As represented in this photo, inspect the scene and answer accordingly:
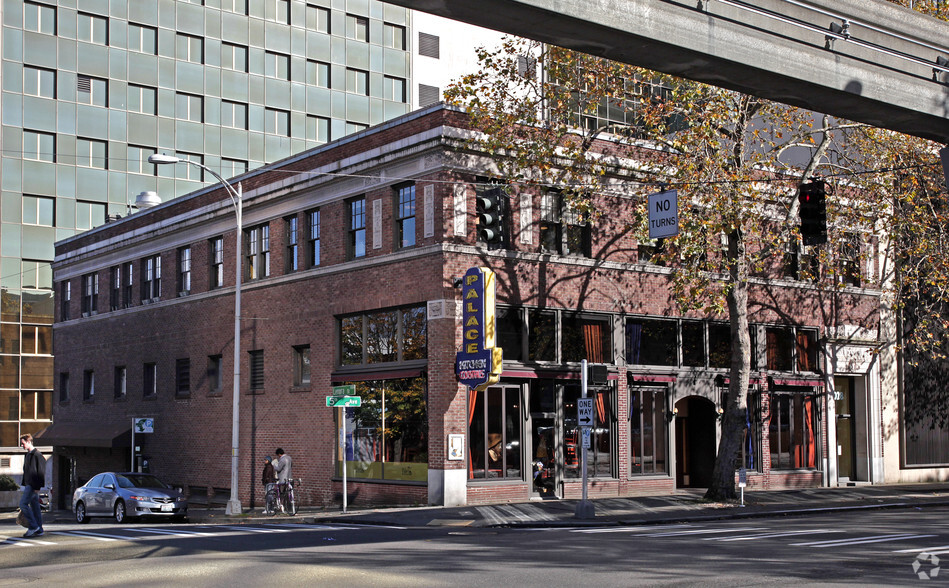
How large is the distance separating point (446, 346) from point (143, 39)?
42.0 meters

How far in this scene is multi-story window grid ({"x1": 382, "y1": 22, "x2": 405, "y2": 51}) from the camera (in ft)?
225

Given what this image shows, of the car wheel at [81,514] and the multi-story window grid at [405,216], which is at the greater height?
the multi-story window grid at [405,216]

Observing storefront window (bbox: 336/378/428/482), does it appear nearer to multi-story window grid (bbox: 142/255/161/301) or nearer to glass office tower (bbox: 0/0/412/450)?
multi-story window grid (bbox: 142/255/161/301)

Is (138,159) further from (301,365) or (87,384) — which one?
(301,365)

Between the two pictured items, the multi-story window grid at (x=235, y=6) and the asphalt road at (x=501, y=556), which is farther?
the multi-story window grid at (x=235, y=6)

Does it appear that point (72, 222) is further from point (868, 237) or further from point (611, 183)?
point (868, 237)

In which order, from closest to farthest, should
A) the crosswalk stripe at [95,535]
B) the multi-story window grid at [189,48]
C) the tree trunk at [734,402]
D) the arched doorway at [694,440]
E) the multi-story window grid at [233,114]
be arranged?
the crosswalk stripe at [95,535]
the tree trunk at [734,402]
the arched doorway at [694,440]
the multi-story window grid at [189,48]
the multi-story window grid at [233,114]

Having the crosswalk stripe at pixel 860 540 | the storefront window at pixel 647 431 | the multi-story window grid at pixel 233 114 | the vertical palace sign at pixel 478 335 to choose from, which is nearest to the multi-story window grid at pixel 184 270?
the vertical palace sign at pixel 478 335

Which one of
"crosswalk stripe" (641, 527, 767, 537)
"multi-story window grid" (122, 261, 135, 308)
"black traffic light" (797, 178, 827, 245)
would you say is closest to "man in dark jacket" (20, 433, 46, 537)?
"crosswalk stripe" (641, 527, 767, 537)

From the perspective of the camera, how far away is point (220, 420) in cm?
3694

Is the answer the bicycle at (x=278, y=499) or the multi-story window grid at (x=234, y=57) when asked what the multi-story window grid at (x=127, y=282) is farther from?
the multi-story window grid at (x=234, y=57)

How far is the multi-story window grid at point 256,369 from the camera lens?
35312 millimetres

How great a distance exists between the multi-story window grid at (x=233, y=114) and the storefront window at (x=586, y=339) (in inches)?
1571

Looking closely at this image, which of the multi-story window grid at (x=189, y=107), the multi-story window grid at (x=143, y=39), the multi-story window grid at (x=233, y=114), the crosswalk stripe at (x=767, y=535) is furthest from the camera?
the multi-story window grid at (x=233, y=114)
